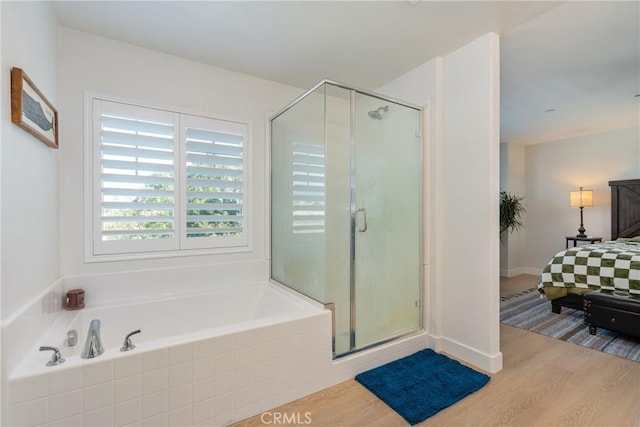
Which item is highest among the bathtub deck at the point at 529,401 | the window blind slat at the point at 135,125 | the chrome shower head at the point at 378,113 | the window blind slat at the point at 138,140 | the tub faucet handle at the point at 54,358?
the chrome shower head at the point at 378,113

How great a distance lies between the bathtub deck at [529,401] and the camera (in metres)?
1.70

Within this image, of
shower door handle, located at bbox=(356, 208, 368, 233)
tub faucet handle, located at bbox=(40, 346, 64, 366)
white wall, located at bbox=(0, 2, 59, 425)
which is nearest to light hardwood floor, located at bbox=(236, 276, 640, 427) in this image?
tub faucet handle, located at bbox=(40, 346, 64, 366)

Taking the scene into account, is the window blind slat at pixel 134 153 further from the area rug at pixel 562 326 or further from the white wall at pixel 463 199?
the area rug at pixel 562 326

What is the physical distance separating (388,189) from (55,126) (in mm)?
2367

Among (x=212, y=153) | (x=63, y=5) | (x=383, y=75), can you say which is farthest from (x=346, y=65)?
(x=63, y=5)

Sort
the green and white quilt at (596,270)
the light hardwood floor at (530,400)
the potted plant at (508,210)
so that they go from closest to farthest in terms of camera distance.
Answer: the light hardwood floor at (530,400) → the green and white quilt at (596,270) → the potted plant at (508,210)

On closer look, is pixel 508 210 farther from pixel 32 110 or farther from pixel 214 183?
pixel 32 110

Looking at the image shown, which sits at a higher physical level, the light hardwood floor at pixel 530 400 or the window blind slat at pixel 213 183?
the window blind slat at pixel 213 183

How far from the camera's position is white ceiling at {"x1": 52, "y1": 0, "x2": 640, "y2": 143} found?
1926mm

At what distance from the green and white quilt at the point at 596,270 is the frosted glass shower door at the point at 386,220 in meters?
1.97

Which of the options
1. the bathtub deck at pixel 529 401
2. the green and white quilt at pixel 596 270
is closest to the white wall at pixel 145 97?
the bathtub deck at pixel 529 401

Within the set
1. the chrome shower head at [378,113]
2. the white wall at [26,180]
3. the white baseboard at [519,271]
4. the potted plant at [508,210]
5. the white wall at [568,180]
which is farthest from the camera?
the white baseboard at [519,271]

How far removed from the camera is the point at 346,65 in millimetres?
2658

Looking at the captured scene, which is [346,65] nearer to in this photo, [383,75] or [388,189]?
[383,75]
